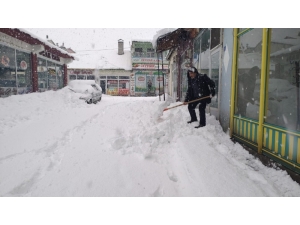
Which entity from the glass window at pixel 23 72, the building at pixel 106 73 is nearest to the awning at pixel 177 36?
the glass window at pixel 23 72

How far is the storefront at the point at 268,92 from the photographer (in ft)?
10.7

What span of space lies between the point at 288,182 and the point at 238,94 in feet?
7.94

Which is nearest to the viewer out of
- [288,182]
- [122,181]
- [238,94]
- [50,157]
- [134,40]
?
[288,182]

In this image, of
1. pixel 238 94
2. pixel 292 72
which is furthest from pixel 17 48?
pixel 292 72

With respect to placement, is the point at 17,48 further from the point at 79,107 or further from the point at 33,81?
the point at 79,107

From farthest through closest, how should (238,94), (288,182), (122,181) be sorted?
(238,94)
(122,181)
(288,182)

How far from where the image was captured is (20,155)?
13.3 ft

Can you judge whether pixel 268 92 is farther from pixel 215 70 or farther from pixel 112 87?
pixel 112 87

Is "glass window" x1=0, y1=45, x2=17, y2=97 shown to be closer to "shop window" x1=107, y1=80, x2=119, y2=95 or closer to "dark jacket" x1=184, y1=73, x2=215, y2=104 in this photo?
"dark jacket" x1=184, y1=73, x2=215, y2=104

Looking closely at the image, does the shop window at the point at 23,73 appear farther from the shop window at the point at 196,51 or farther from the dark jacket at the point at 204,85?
the dark jacket at the point at 204,85

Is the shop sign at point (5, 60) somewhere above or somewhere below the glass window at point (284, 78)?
above

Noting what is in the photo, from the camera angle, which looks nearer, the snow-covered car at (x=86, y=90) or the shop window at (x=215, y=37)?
the shop window at (x=215, y=37)

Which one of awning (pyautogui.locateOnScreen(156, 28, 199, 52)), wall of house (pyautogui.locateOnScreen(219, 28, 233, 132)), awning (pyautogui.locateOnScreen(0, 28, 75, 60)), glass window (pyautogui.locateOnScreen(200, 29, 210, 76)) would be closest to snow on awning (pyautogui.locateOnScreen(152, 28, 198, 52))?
awning (pyautogui.locateOnScreen(156, 28, 199, 52))

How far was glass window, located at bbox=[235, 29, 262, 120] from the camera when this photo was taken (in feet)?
13.6
